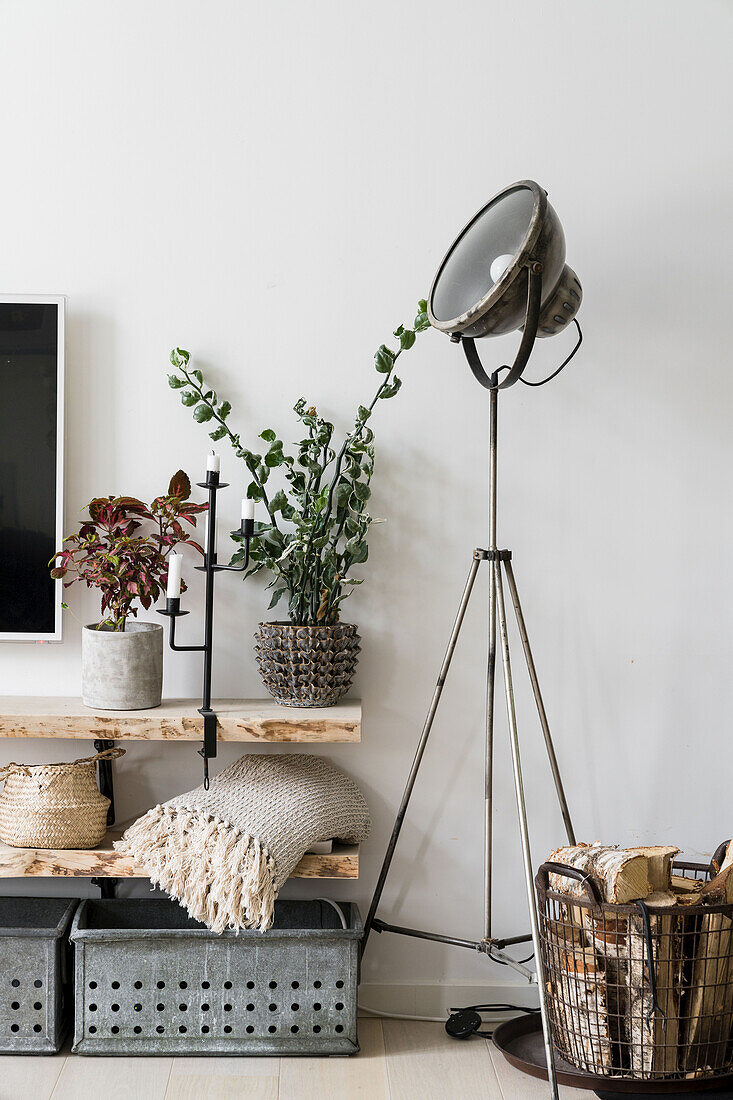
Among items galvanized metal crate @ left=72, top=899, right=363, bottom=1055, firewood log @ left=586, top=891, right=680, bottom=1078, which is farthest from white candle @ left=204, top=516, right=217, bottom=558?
firewood log @ left=586, top=891, right=680, bottom=1078

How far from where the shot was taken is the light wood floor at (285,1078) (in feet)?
5.93

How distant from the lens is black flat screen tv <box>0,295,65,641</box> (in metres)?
2.14

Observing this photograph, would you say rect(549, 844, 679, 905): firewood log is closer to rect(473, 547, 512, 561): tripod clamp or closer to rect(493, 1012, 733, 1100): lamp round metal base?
rect(493, 1012, 733, 1100): lamp round metal base

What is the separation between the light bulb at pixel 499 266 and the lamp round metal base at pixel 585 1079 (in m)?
1.50

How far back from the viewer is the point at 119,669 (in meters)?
1.98

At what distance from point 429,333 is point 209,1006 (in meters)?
1.49

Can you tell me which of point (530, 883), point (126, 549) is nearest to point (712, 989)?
point (530, 883)

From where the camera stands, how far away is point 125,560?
2016mm

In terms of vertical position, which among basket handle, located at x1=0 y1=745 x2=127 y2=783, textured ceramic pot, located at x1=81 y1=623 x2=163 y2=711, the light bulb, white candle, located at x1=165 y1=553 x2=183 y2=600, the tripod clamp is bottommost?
basket handle, located at x1=0 y1=745 x2=127 y2=783

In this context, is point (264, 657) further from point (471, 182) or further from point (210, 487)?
point (471, 182)

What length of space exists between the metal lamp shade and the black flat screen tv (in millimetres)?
857

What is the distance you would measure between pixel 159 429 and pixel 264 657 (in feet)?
1.90

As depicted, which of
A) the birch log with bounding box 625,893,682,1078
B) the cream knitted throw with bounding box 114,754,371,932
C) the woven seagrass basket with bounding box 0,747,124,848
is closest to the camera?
the birch log with bounding box 625,893,682,1078

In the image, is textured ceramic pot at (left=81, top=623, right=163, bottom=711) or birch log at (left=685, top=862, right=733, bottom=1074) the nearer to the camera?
birch log at (left=685, top=862, right=733, bottom=1074)
